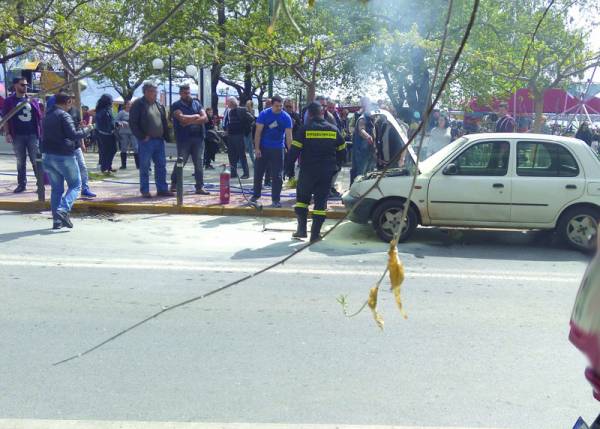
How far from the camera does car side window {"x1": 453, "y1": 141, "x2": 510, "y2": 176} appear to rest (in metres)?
8.98

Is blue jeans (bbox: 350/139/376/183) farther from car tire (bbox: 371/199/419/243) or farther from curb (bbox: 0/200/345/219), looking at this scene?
car tire (bbox: 371/199/419/243)

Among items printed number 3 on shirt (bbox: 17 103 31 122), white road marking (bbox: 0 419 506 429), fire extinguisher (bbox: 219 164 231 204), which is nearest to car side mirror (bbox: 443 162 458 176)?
fire extinguisher (bbox: 219 164 231 204)

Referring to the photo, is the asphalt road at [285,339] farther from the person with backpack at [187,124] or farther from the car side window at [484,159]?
the person with backpack at [187,124]

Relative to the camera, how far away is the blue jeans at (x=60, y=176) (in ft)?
30.3

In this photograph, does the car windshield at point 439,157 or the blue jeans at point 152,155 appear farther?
the blue jeans at point 152,155

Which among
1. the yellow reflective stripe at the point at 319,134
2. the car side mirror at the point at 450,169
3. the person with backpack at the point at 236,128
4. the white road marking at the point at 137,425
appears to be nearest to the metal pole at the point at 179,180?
the yellow reflective stripe at the point at 319,134

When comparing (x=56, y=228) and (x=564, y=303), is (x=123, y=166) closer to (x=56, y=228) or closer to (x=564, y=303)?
(x=56, y=228)

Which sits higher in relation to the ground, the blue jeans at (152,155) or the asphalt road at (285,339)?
the blue jeans at (152,155)

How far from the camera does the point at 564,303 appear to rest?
6.38 meters

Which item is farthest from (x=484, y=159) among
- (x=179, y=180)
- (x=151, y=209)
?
(x=151, y=209)

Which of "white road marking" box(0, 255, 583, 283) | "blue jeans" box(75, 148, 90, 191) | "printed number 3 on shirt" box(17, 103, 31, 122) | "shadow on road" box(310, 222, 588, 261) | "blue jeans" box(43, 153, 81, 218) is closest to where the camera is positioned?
"white road marking" box(0, 255, 583, 283)

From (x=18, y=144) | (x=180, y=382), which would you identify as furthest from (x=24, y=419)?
(x=18, y=144)

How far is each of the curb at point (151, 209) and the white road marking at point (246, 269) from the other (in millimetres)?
3461

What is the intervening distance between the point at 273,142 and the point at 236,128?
130 inches
